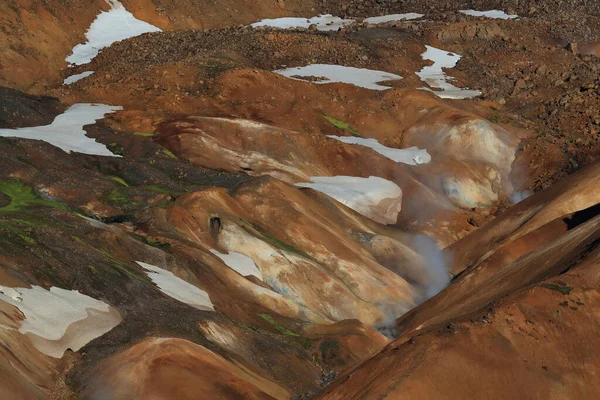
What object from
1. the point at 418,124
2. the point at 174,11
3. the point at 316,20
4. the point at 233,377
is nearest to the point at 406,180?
the point at 418,124

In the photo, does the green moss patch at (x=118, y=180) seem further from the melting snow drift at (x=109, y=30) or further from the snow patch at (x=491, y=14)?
the snow patch at (x=491, y=14)

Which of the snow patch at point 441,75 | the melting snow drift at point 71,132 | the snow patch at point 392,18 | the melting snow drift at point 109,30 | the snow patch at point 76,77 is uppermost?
the melting snow drift at point 71,132

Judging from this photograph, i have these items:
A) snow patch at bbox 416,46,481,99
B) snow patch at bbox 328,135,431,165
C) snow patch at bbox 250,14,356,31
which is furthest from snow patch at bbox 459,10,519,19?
snow patch at bbox 328,135,431,165

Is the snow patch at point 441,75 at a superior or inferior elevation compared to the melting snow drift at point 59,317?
inferior

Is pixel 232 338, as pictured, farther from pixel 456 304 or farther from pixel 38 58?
pixel 38 58

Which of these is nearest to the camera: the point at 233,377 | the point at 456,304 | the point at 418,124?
the point at 233,377

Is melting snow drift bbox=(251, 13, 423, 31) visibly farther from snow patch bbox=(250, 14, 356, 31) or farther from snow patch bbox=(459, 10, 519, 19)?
snow patch bbox=(459, 10, 519, 19)

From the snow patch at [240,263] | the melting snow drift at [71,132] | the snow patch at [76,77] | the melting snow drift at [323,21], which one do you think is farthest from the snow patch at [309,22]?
the snow patch at [240,263]

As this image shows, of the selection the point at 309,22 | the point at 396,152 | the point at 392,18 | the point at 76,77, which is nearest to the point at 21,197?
the point at 396,152
